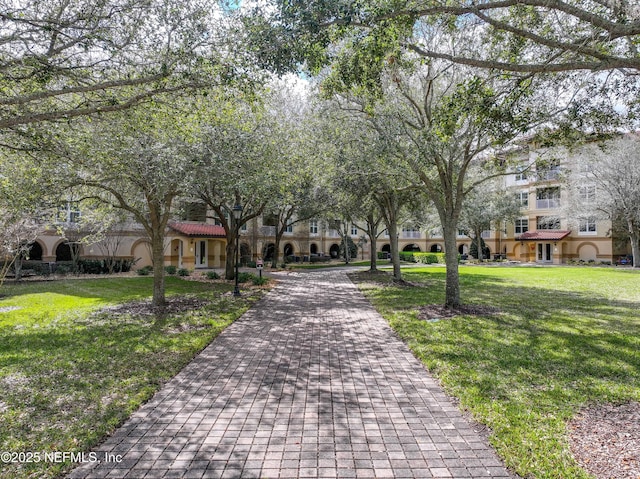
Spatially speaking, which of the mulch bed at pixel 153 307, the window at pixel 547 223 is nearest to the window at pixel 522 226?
the window at pixel 547 223

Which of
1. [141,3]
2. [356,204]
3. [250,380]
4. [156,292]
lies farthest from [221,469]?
[356,204]

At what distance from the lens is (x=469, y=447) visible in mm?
3920

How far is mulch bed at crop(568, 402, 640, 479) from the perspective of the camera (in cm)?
348

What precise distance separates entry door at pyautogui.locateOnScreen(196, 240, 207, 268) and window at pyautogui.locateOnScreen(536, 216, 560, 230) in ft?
113

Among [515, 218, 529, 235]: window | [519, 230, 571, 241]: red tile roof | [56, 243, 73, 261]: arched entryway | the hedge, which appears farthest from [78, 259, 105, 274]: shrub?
[515, 218, 529, 235]: window

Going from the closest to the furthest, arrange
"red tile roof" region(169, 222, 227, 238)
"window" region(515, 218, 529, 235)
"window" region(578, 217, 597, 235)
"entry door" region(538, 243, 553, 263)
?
1. "red tile roof" region(169, 222, 227, 238)
2. "window" region(578, 217, 597, 235)
3. "entry door" region(538, 243, 553, 263)
4. "window" region(515, 218, 529, 235)

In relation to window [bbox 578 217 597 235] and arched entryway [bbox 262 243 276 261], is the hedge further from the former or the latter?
arched entryway [bbox 262 243 276 261]

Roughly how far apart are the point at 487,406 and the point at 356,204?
17.6m

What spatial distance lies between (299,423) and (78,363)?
457 centimetres

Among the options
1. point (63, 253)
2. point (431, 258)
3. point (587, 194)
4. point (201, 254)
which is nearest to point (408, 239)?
point (431, 258)

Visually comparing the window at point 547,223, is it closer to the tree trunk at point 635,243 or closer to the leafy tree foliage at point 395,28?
the tree trunk at point 635,243

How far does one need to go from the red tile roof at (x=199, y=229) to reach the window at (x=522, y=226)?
34.9m

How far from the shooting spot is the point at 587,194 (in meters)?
33.4

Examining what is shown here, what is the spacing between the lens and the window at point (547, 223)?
129ft
